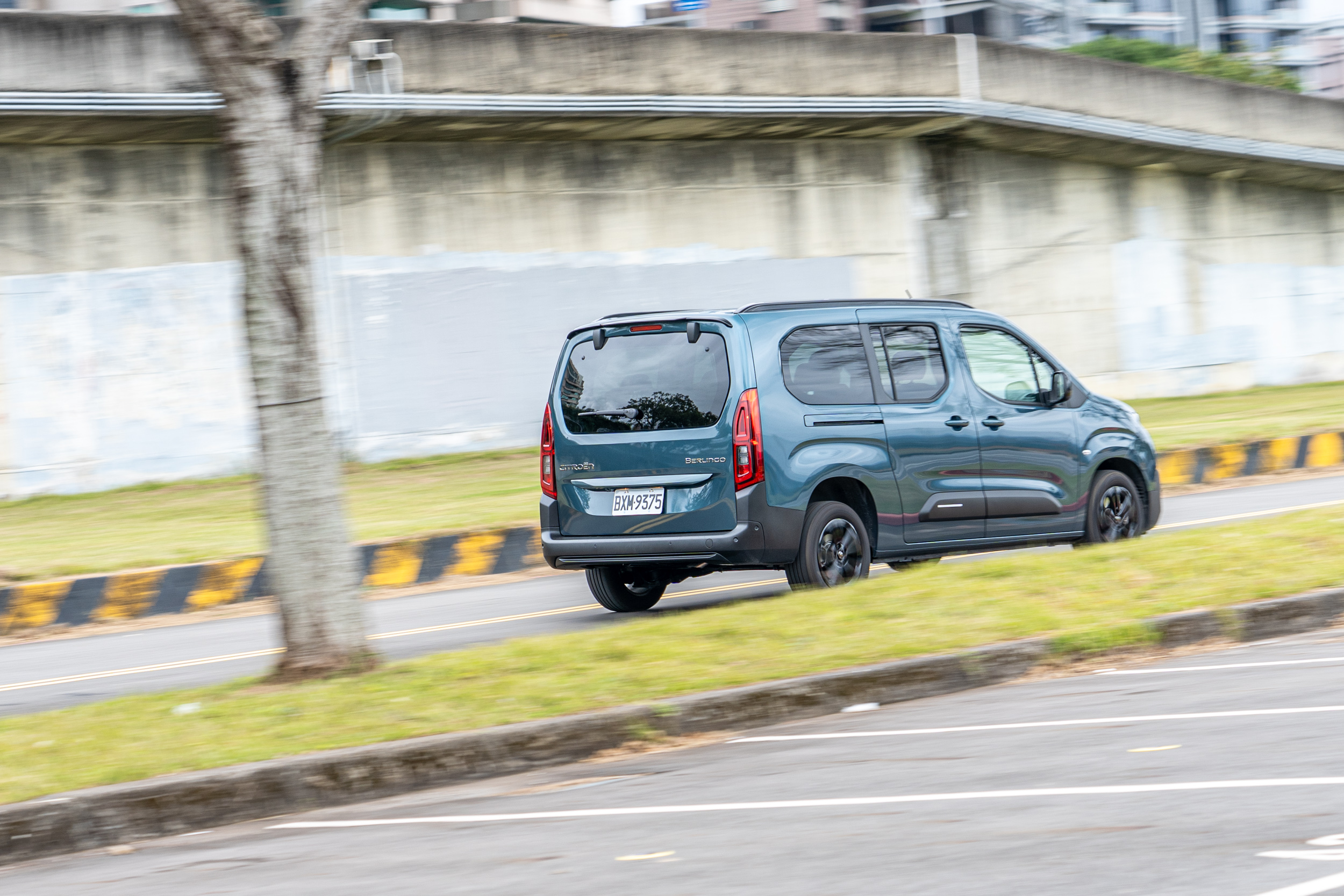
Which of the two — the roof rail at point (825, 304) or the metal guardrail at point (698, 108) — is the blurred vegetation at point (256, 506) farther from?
the roof rail at point (825, 304)

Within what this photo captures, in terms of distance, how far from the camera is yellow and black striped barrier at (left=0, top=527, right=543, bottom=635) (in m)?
12.3

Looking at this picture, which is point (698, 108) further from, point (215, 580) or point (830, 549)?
point (830, 549)

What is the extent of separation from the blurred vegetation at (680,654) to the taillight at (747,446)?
2.45ft

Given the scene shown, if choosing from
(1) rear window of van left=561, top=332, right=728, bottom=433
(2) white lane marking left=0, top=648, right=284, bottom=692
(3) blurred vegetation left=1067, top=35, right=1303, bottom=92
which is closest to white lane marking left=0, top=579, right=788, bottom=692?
(2) white lane marking left=0, top=648, right=284, bottom=692

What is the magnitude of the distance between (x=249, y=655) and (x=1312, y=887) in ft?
24.0

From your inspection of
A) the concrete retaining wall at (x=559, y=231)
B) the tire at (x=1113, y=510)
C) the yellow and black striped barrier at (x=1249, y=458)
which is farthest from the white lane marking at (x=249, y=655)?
the concrete retaining wall at (x=559, y=231)

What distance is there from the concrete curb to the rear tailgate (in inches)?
88.1

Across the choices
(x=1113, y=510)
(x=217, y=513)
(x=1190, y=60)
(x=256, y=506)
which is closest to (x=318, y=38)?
(x=1113, y=510)

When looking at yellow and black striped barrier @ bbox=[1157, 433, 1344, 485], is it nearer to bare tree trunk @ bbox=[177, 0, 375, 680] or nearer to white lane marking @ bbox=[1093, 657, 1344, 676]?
white lane marking @ bbox=[1093, 657, 1344, 676]

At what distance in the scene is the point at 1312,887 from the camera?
3793 mm

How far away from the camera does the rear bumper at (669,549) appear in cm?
933

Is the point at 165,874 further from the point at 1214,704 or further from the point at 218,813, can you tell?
the point at 1214,704

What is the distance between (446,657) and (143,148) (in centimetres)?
1394

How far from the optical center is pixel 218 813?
19.0 feet
